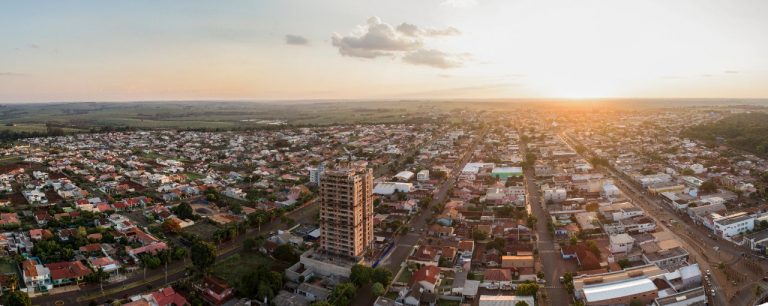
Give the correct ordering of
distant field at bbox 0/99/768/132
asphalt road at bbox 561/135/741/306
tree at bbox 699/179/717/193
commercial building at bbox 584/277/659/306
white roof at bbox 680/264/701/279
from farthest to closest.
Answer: distant field at bbox 0/99/768/132
tree at bbox 699/179/717/193
asphalt road at bbox 561/135/741/306
white roof at bbox 680/264/701/279
commercial building at bbox 584/277/659/306

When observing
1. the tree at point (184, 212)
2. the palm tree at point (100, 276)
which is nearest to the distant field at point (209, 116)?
the tree at point (184, 212)

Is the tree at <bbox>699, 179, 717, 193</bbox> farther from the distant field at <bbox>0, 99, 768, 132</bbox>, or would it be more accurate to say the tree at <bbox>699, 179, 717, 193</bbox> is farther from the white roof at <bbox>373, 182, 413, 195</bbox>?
the distant field at <bbox>0, 99, 768, 132</bbox>

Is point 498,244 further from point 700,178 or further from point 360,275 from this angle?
point 700,178

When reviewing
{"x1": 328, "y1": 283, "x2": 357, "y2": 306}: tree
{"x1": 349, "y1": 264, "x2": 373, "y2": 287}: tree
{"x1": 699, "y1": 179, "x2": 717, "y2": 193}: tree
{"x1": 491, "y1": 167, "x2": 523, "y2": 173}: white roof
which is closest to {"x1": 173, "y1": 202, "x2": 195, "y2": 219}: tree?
{"x1": 349, "y1": 264, "x2": 373, "y2": 287}: tree

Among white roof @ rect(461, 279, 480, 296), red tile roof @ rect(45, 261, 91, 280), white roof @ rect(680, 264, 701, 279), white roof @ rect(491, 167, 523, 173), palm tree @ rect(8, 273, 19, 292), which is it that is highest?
white roof @ rect(491, 167, 523, 173)

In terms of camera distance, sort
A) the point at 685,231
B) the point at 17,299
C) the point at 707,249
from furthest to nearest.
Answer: the point at 685,231 → the point at 707,249 → the point at 17,299

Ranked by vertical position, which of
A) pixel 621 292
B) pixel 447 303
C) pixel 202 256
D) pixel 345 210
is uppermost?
pixel 345 210

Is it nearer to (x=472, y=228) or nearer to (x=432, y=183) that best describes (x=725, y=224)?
(x=472, y=228)

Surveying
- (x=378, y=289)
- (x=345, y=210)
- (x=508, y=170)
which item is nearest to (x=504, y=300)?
(x=378, y=289)
